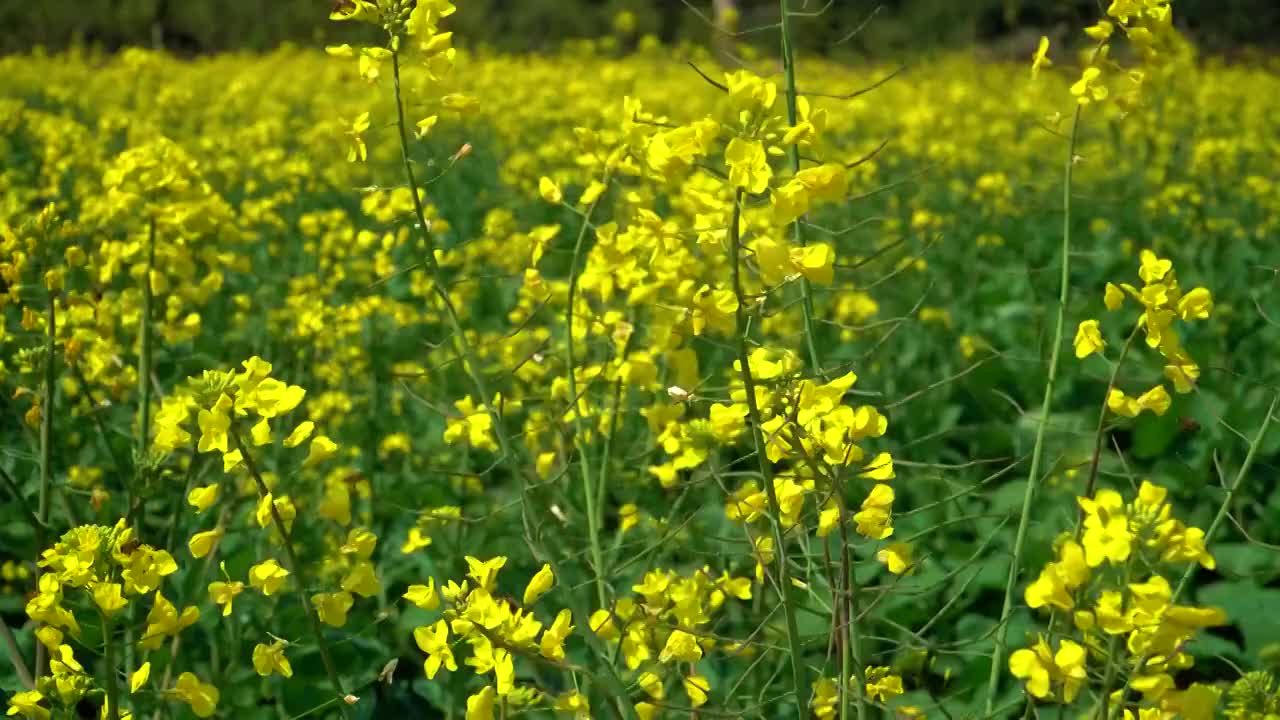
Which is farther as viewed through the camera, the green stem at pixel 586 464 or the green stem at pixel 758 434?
the green stem at pixel 586 464

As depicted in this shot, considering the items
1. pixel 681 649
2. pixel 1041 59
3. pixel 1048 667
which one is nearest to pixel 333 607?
pixel 681 649

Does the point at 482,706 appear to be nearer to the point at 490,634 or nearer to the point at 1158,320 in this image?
the point at 490,634

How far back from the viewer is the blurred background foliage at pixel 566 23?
53.8 ft

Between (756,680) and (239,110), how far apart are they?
721cm

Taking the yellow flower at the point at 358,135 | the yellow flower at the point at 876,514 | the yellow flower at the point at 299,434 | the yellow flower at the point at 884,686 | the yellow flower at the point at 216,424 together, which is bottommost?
the yellow flower at the point at 884,686

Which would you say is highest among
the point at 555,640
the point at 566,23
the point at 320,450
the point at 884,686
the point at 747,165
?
the point at 747,165

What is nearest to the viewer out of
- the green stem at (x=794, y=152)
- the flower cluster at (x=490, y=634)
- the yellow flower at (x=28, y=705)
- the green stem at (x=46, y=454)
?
the flower cluster at (x=490, y=634)

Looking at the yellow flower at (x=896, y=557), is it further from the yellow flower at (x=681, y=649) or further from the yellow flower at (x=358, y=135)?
the yellow flower at (x=358, y=135)

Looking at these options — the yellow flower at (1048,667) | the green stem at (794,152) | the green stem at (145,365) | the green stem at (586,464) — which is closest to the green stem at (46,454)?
the green stem at (145,365)

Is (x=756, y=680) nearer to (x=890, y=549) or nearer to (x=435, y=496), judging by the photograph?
(x=890, y=549)

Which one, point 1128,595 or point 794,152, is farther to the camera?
point 794,152

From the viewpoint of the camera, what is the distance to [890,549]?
1.52m

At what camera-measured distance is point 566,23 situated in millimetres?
18312

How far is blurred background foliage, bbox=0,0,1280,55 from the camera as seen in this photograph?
16.4 m
